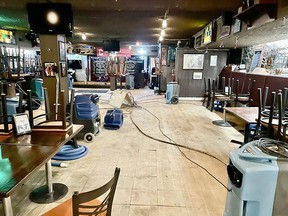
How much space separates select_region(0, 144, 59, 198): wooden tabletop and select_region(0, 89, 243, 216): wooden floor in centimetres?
84

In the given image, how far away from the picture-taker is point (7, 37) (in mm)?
9617

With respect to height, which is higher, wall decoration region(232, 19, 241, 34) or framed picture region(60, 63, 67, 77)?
wall decoration region(232, 19, 241, 34)

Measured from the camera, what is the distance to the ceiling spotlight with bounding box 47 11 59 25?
4719 millimetres

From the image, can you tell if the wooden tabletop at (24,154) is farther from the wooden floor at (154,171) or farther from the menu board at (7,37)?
the menu board at (7,37)

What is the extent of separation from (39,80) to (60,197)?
7.28 metres

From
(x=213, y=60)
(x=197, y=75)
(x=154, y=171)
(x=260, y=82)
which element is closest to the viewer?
(x=154, y=171)

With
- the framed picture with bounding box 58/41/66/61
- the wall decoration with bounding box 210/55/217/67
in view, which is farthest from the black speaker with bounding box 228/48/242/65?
the framed picture with bounding box 58/41/66/61

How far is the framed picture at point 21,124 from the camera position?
2.17m

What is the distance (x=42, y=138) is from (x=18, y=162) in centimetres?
55

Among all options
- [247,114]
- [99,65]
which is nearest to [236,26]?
[247,114]

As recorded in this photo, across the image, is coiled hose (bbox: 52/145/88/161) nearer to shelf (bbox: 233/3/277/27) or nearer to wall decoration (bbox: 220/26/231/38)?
shelf (bbox: 233/3/277/27)

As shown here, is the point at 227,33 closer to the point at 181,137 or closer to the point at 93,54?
the point at 181,137

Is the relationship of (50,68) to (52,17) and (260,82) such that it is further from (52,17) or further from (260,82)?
(260,82)

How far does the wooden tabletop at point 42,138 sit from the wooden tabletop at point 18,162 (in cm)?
10
